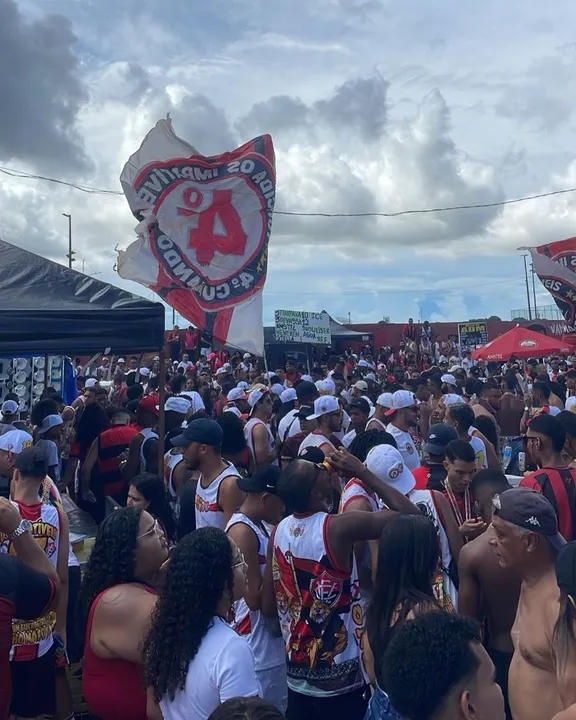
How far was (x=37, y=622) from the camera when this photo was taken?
379 centimetres

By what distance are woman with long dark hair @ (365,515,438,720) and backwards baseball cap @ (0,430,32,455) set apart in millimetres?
2781

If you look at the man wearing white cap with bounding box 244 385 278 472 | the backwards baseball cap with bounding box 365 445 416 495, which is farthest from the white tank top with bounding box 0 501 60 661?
the man wearing white cap with bounding box 244 385 278 472

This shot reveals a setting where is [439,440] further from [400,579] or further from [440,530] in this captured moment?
[400,579]

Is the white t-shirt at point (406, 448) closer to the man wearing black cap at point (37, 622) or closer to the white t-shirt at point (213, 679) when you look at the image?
the man wearing black cap at point (37, 622)

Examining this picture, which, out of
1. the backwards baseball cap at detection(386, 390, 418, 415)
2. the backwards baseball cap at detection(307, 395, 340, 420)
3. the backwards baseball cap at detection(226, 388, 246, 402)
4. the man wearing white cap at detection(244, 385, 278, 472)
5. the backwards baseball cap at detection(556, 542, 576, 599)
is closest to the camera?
the backwards baseball cap at detection(556, 542, 576, 599)

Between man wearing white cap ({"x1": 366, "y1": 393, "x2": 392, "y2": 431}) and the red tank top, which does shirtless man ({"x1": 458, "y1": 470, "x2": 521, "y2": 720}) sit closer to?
the red tank top

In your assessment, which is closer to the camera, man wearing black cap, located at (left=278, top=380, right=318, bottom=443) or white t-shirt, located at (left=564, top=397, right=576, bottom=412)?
man wearing black cap, located at (left=278, top=380, right=318, bottom=443)

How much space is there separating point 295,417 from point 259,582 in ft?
12.6

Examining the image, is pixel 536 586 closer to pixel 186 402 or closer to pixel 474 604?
pixel 474 604

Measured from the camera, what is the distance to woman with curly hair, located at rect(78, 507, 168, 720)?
8.47 ft

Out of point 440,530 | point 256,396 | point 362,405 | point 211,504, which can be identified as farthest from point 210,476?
point 256,396

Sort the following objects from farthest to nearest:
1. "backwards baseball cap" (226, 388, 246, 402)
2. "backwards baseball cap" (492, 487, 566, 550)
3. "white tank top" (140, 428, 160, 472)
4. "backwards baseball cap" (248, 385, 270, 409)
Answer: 1. "backwards baseball cap" (226, 388, 246, 402)
2. "backwards baseball cap" (248, 385, 270, 409)
3. "white tank top" (140, 428, 160, 472)
4. "backwards baseball cap" (492, 487, 566, 550)

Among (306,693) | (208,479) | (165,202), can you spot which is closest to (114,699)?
(306,693)

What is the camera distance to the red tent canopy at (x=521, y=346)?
620 inches
